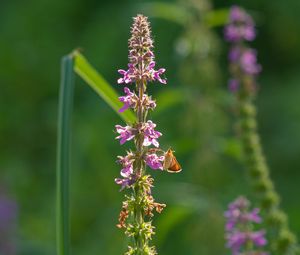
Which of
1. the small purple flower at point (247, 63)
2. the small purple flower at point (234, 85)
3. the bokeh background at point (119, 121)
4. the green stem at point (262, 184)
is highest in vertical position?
the bokeh background at point (119, 121)

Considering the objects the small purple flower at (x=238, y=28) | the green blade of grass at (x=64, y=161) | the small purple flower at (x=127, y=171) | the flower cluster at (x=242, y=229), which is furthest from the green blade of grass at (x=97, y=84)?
the small purple flower at (x=238, y=28)

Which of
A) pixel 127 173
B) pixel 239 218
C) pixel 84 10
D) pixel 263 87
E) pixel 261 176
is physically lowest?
pixel 127 173

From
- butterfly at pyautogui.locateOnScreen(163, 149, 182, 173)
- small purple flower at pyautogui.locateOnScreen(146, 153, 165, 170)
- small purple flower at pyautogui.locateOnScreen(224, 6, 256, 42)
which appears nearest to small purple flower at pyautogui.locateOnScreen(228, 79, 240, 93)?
small purple flower at pyautogui.locateOnScreen(224, 6, 256, 42)

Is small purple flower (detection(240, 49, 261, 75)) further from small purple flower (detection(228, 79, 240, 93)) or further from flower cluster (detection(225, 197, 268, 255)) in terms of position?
flower cluster (detection(225, 197, 268, 255))

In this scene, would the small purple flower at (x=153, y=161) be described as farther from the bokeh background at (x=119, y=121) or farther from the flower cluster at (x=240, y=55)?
the bokeh background at (x=119, y=121)

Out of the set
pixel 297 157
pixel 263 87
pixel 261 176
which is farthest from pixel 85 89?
pixel 261 176

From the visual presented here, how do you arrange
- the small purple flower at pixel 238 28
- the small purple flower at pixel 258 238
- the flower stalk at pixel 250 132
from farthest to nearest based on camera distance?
the small purple flower at pixel 238 28 → the flower stalk at pixel 250 132 → the small purple flower at pixel 258 238

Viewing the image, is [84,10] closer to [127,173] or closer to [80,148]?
[80,148]
